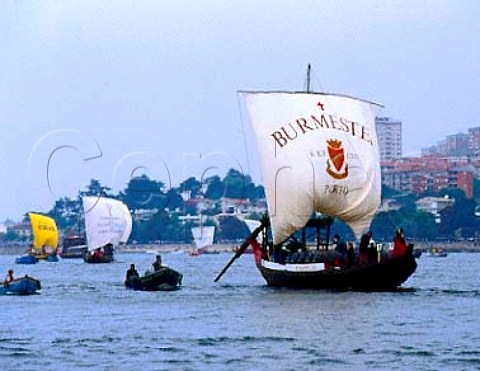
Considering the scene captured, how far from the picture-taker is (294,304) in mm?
58125

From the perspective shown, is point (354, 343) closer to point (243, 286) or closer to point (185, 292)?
point (185, 292)

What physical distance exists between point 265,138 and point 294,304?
A: 1452cm

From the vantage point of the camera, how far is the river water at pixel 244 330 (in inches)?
1610

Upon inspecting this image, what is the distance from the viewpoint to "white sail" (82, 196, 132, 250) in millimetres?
138250

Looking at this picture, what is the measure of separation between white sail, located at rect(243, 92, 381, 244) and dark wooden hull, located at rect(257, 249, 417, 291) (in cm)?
539

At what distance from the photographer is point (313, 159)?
229ft

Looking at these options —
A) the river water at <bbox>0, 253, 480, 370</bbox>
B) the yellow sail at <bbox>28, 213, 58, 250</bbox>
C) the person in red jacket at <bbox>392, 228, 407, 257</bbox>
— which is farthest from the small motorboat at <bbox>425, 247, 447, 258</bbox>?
the person in red jacket at <bbox>392, 228, 407, 257</bbox>

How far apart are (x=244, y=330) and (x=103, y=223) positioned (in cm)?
9002

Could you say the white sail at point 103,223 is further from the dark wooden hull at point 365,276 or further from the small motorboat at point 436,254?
the dark wooden hull at point 365,276

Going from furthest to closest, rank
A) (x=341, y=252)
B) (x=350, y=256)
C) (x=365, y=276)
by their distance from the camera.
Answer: (x=341, y=252) → (x=350, y=256) → (x=365, y=276)

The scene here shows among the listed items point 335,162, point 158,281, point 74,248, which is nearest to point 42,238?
point 74,248

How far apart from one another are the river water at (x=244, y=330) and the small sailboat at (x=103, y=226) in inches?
2693

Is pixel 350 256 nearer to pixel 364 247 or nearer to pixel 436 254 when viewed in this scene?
pixel 364 247

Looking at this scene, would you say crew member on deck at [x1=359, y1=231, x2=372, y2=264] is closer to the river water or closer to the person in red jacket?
the person in red jacket
